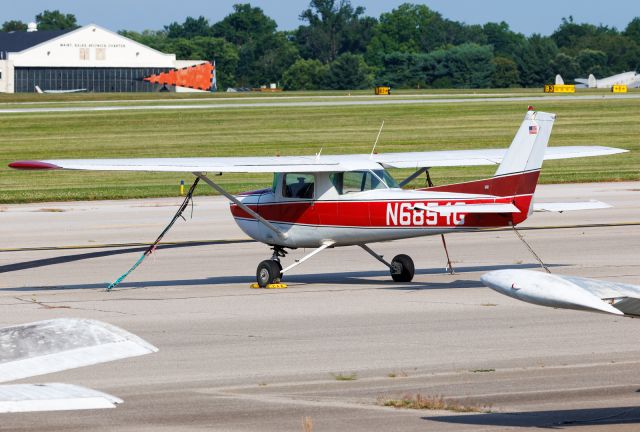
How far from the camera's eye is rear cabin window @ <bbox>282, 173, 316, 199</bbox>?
1836 centimetres

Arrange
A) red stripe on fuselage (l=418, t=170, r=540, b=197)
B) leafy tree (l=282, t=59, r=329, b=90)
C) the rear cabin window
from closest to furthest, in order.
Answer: red stripe on fuselage (l=418, t=170, r=540, b=197)
the rear cabin window
leafy tree (l=282, t=59, r=329, b=90)

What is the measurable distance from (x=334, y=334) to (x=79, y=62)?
12739 cm

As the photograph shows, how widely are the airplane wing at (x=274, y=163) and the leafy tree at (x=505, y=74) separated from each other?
381ft

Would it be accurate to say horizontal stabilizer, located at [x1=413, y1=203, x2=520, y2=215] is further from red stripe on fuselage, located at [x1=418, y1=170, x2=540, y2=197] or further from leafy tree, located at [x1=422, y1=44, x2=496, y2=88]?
leafy tree, located at [x1=422, y1=44, x2=496, y2=88]

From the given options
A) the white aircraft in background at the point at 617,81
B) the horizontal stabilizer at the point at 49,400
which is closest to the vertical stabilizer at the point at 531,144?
the horizontal stabilizer at the point at 49,400

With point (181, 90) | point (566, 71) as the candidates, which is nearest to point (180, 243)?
point (181, 90)

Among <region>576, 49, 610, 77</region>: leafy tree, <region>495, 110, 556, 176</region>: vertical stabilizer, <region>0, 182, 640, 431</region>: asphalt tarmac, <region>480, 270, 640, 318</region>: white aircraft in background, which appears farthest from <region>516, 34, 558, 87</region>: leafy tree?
<region>480, 270, 640, 318</region>: white aircraft in background

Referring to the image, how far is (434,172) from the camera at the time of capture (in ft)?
132

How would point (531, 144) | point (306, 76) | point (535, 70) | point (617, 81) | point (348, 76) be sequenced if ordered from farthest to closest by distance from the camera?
1. point (306, 76)
2. point (535, 70)
3. point (348, 76)
4. point (617, 81)
5. point (531, 144)

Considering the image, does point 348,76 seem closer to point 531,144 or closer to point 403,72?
point 403,72

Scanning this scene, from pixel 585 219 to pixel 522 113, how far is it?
40.8m

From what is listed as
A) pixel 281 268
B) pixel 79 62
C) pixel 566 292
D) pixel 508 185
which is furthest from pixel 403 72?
pixel 566 292

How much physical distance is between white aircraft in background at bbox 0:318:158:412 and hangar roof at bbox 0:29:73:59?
133860 mm

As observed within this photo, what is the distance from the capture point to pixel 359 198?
17828 mm
